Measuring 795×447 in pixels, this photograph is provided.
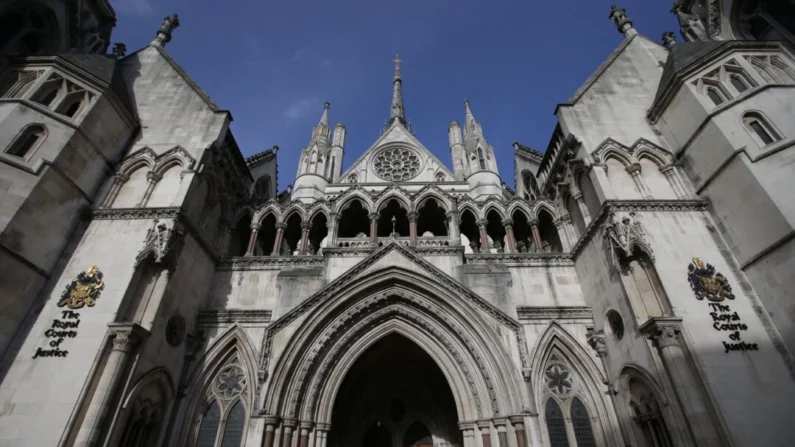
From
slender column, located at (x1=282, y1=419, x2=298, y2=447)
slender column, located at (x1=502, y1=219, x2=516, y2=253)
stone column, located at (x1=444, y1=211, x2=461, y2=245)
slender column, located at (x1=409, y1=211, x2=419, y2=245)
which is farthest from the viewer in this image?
slender column, located at (x1=502, y1=219, x2=516, y2=253)

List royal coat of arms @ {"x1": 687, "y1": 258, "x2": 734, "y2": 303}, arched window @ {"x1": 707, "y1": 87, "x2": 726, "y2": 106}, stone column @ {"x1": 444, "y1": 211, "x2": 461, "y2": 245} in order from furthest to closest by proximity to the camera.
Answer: stone column @ {"x1": 444, "y1": 211, "x2": 461, "y2": 245}
arched window @ {"x1": 707, "y1": 87, "x2": 726, "y2": 106}
royal coat of arms @ {"x1": 687, "y1": 258, "x2": 734, "y2": 303}

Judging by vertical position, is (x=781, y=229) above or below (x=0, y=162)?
below

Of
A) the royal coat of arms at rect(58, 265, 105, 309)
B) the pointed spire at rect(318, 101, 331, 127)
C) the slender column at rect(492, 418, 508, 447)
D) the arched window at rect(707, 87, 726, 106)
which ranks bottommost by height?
the slender column at rect(492, 418, 508, 447)

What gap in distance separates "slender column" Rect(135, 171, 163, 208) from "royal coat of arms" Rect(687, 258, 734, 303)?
15719 mm

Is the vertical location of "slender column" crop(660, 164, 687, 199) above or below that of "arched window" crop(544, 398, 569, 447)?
above

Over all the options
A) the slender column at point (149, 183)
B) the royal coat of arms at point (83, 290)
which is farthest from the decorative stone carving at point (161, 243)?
the slender column at point (149, 183)

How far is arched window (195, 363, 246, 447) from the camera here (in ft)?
37.4

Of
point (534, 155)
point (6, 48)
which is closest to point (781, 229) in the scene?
point (534, 155)

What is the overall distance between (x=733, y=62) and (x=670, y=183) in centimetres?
413

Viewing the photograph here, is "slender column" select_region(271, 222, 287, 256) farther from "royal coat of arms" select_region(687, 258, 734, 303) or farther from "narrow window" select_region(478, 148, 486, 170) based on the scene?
"narrow window" select_region(478, 148, 486, 170)

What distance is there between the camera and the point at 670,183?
40.8 feet

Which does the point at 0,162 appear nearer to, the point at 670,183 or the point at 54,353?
the point at 54,353

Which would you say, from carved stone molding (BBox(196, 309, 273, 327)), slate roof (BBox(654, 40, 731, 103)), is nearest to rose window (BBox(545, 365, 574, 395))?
carved stone molding (BBox(196, 309, 273, 327))

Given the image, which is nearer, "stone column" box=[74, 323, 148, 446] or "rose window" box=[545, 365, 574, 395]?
"stone column" box=[74, 323, 148, 446]
